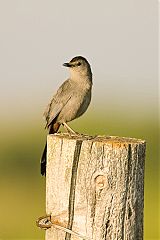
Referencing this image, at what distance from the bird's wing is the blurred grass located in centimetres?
143

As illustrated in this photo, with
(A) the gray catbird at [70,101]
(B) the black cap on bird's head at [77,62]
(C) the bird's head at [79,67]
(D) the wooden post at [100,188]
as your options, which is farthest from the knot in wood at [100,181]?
(B) the black cap on bird's head at [77,62]

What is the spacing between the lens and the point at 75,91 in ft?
27.6

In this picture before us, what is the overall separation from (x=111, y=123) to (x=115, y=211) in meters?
12.9

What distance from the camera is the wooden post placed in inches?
203

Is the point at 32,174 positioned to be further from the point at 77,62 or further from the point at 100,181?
the point at 100,181

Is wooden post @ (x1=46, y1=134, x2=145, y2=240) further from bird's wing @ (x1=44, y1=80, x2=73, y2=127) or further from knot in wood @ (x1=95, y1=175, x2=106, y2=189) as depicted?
bird's wing @ (x1=44, y1=80, x2=73, y2=127)

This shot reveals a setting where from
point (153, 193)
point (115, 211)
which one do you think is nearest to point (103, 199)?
point (115, 211)

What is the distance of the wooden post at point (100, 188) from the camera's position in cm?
516

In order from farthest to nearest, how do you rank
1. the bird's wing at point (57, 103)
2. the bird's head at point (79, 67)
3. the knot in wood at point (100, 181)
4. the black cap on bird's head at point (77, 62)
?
1. the black cap on bird's head at point (77, 62)
2. the bird's head at point (79, 67)
3. the bird's wing at point (57, 103)
4. the knot in wood at point (100, 181)

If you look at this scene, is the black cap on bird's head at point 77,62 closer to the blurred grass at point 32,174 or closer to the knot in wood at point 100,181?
the blurred grass at point 32,174

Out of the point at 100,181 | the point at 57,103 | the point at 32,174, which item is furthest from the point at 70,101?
the point at 32,174

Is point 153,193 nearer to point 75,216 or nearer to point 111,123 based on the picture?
point 111,123

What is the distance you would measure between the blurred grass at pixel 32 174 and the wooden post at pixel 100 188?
158 inches

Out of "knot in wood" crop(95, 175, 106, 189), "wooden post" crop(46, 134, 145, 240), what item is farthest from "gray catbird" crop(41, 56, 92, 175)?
"knot in wood" crop(95, 175, 106, 189)
